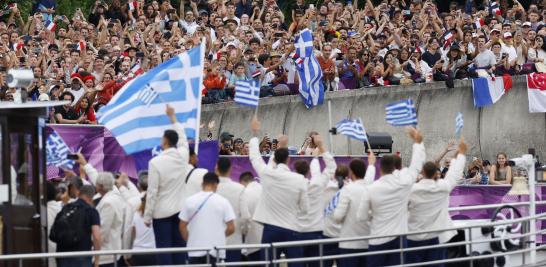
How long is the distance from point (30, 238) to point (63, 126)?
16.2 feet

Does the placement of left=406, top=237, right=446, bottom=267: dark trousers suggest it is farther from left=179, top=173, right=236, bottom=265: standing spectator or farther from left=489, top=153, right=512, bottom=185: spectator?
left=489, top=153, right=512, bottom=185: spectator

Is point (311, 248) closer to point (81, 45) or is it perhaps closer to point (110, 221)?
point (110, 221)

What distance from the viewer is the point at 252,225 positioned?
2356 centimetres

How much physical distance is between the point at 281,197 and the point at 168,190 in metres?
1.39

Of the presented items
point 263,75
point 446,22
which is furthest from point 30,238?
point 446,22

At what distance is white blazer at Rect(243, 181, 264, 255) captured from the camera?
23.4 meters

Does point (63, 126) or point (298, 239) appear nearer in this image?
point (298, 239)

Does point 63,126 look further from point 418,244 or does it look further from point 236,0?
point 236,0

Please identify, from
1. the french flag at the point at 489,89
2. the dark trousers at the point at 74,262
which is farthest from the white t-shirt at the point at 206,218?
the french flag at the point at 489,89

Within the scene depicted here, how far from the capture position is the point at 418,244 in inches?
944

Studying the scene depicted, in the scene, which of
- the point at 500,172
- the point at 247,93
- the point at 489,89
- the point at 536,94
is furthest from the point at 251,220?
the point at 536,94

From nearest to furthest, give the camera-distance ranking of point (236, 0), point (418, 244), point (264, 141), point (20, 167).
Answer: point (20, 167), point (418, 244), point (264, 141), point (236, 0)

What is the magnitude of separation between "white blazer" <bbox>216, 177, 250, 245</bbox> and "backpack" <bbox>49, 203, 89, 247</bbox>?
1.89 metres

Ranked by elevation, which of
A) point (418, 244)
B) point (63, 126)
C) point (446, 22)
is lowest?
point (418, 244)
